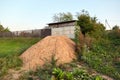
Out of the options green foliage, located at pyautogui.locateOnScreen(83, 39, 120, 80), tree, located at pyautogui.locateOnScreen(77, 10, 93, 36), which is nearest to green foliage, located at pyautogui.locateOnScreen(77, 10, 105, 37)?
tree, located at pyautogui.locateOnScreen(77, 10, 93, 36)

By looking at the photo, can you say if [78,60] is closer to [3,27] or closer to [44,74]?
[44,74]

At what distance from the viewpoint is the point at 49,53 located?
18.2 meters

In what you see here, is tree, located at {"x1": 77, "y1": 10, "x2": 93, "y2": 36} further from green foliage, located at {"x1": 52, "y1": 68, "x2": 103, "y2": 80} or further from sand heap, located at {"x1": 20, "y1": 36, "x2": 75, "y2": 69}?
green foliage, located at {"x1": 52, "y1": 68, "x2": 103, "y2": 80}

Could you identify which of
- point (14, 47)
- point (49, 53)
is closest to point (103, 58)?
point (49, 53)

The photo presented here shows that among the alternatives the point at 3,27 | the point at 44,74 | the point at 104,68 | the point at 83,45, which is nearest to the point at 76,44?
the point at 83,45

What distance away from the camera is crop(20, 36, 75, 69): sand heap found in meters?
17.6

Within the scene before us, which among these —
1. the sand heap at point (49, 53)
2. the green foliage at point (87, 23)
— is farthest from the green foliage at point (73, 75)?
the green foliage at point (87, 23)

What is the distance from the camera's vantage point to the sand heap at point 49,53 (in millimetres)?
17562

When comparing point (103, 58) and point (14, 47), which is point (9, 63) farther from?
point (14, 47)

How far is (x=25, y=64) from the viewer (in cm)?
1777

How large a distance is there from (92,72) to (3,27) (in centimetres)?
5930

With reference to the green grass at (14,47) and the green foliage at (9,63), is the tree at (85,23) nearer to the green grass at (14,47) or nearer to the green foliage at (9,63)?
the green grass at (14,47)

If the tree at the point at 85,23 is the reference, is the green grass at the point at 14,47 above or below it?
below

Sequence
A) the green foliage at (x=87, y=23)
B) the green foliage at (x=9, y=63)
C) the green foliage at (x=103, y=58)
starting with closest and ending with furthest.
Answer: the green foliage at (x=103, y=58), the green foliage at (x=9, y=63), the green foliage at (x=87, y=23)
